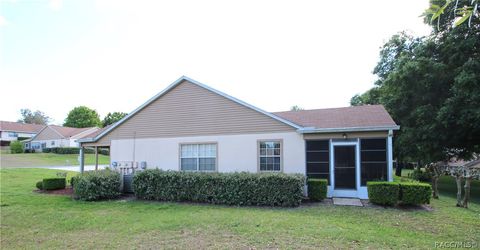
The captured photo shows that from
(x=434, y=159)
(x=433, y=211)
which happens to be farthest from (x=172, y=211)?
(x=434, y=159)

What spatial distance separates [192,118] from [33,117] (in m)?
100

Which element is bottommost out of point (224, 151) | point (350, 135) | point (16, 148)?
point (16, 148)

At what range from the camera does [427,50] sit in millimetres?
16906

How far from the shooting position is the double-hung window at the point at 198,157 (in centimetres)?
1317

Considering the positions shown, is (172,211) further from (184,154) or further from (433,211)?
(433,211)

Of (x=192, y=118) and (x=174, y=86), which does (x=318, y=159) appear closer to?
(x=192, y=118)

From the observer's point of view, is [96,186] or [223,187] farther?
[96,186]

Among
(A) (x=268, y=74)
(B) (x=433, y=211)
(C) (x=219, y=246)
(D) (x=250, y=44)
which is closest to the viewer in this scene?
(C) (x=219, y=246)

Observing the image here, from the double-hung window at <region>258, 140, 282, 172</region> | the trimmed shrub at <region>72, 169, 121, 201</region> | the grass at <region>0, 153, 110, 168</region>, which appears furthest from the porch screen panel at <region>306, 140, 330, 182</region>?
the grass at <region>0, 153, 110, 168</region>

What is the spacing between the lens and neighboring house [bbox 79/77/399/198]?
1145 centimetres

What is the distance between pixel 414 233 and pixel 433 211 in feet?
10.6

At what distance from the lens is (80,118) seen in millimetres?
74438

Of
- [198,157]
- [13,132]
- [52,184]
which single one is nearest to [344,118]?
[198,157]

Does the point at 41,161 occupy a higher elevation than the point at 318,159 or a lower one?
lower
